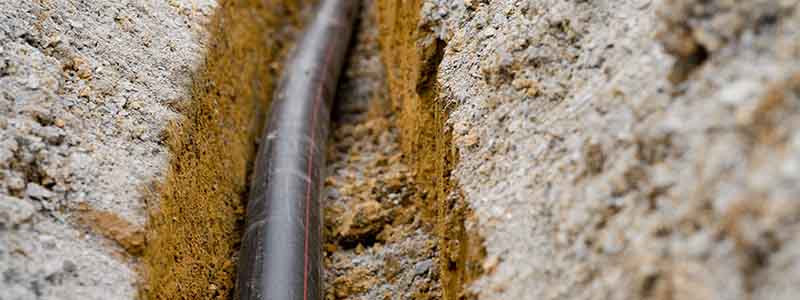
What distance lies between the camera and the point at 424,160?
5.22 m

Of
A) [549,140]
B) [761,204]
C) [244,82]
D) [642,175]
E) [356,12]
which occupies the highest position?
[356,12]

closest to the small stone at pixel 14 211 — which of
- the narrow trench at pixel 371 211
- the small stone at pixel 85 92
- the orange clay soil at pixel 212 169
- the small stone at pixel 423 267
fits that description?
the orange clay soil at pixel 212 169

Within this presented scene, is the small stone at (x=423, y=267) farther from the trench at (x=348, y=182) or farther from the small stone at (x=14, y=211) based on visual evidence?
the small stone at (x=14, y=211)

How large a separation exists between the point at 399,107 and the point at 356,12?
6.71 feet

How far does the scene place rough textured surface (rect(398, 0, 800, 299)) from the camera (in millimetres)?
2297

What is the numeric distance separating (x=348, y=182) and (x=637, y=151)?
3.34 metres

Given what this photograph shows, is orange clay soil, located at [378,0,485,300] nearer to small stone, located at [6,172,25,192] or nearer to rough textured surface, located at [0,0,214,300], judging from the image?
rough textured surface, located at [0,0,214,300]

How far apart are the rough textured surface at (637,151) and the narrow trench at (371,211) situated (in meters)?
1.22

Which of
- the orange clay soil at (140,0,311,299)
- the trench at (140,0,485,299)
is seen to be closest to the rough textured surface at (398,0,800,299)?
the trench at (140,0,485,299)

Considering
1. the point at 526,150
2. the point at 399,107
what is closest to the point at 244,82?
the point at 399,107

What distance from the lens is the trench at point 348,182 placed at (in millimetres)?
4234

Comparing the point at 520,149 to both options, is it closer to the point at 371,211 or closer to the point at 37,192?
the point at 371,211

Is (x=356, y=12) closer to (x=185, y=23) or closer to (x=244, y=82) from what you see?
(x=244, y=82)

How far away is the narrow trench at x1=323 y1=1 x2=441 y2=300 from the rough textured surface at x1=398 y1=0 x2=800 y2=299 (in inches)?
48.1
